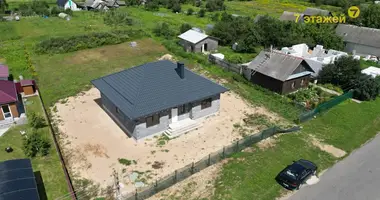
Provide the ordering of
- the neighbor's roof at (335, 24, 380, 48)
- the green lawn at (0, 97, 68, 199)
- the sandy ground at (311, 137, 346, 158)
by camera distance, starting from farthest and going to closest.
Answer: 1. the neighbor's roof at (335, 24, 380, 48)
2. the sandy ground at (311, 137, 346, 158)
3. the green lawn at (0, 97, 68, 199)

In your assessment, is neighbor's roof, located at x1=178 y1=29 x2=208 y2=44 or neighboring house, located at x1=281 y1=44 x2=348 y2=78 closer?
neighboring house, located at x1=281 y1=44 x2=348 y2=78

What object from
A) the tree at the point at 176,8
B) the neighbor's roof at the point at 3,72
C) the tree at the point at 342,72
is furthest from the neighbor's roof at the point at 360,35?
the neighbor's roof at the point at 3,72

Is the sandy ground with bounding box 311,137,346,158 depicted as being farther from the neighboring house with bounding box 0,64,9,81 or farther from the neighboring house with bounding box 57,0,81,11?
the neighboring house with bounding box 57,0,81,11

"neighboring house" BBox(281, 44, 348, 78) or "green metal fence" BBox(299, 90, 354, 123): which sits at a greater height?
"neighboring house" BBox(281, 44, 348, 78)

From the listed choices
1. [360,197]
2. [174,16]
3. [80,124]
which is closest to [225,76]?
[80,124]

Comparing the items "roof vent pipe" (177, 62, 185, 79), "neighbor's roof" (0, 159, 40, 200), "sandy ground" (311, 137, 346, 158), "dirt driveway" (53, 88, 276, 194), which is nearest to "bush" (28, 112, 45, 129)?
"dirt driveway" (53, 88, 276, 194)

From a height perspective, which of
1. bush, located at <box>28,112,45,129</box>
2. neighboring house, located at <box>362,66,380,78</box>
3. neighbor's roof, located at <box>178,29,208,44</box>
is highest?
neighbor's roof, located at <box>178,29,208,44</box>
